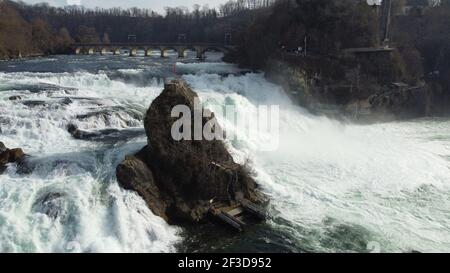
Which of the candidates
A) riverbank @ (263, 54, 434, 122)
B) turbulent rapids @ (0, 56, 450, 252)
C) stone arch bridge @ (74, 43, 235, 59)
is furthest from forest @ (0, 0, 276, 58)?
turbulent rapids @ (0, 56, 450, 252)

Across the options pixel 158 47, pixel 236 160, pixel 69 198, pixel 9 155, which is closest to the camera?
pixel 69 198

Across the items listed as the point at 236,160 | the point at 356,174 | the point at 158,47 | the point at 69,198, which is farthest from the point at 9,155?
the point at 158,47

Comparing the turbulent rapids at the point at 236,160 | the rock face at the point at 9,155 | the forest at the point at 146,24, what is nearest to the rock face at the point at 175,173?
the turbulent rapids at the point at 236,160

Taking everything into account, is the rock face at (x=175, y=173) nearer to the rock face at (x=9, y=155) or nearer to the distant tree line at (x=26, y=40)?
the rock face at (x=9, y=155)

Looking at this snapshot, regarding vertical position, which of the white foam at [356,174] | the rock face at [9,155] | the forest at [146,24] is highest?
the forest at [146,24]

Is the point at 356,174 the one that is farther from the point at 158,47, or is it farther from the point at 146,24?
the point at 146,24

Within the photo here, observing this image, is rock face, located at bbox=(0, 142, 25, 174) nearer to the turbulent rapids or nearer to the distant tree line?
the turbulent rapids
